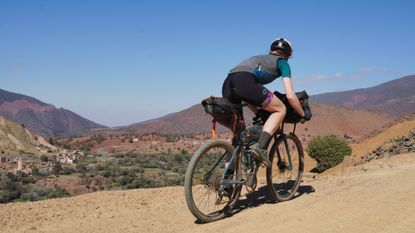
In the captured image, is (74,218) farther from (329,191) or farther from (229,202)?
(329,191)

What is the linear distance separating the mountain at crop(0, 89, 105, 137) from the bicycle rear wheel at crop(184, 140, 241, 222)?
118682mm

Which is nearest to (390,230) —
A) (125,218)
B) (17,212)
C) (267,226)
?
(267,226)

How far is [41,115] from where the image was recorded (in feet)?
443

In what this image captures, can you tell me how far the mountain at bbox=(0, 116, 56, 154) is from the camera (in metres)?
46.8

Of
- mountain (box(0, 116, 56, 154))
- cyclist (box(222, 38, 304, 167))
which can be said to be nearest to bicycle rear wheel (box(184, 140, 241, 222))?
cyclist (box(222, 38, 304, 167))

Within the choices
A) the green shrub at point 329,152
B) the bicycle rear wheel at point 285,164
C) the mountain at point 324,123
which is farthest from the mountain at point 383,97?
the bicycle rear wheel at point 285,164

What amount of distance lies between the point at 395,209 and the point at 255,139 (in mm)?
1832

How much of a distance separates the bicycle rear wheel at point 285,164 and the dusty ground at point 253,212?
22 centimetres

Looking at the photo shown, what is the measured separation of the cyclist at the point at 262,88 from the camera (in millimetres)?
5555

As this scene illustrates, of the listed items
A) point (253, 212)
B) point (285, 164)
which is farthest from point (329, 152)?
point (253, 212)

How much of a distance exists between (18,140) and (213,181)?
49.4 meters

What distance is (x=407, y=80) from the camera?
493ft

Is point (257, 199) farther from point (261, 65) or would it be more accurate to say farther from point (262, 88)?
point (261, 65)

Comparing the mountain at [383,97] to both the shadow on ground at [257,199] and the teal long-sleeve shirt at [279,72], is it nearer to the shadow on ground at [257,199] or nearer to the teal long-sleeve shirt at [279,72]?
the shadow on ground at [257,199]
